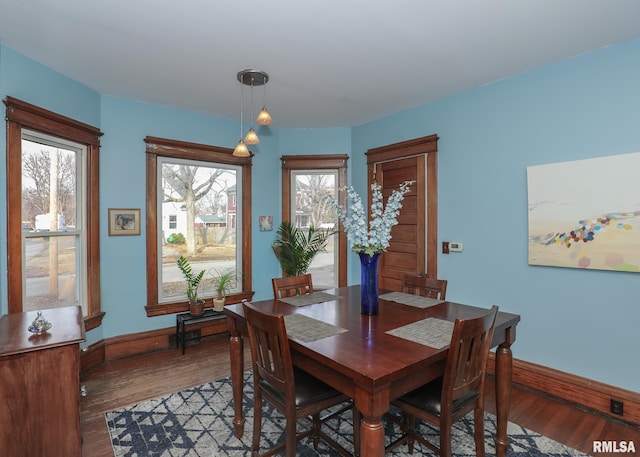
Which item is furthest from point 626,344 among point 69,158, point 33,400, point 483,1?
point 69,158

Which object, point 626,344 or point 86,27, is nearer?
point 86,27

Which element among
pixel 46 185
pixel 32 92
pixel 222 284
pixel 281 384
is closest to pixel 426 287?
pixel 281 384

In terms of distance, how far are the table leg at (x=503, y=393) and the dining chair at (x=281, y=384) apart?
2.71 feet

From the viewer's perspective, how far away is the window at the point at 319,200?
454 centimetres

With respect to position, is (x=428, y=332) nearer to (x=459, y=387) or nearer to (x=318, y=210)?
(x=459, y=387)

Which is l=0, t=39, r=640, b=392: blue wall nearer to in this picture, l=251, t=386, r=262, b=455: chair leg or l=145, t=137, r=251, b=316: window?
l=145, t=137, r=251, b=316: window

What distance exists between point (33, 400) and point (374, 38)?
9.79 ft

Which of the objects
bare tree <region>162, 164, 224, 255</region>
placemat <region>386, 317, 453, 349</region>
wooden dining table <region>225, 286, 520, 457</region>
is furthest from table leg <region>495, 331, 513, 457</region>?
bare tree <region>162, 164, 224, 255</region>

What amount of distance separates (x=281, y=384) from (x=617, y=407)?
96.5 inches

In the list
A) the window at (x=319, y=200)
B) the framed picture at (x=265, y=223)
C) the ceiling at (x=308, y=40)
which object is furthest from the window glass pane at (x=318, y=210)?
the ceiling at (x=308, y=40)

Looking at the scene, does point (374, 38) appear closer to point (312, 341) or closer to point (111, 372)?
point (312, 341)

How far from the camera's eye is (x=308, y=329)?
6.06 ft

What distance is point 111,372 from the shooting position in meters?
3.19

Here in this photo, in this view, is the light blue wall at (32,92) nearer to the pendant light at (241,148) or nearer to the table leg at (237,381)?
the pendant light at (241,148)
